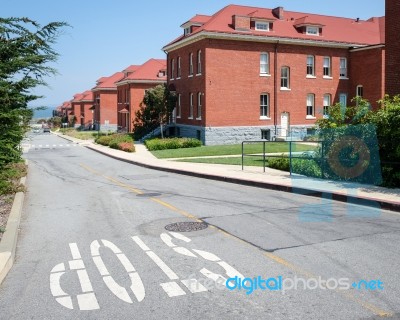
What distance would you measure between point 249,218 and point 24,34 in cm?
742

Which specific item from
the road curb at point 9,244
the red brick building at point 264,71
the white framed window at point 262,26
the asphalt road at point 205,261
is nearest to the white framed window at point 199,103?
the red brick building at point 264,71

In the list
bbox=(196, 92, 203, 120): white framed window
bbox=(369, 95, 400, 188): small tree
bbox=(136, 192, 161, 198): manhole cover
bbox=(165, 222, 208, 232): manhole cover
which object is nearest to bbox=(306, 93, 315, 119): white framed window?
bbox=(196, 92, 203, 120): white framed window

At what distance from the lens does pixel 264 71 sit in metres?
37.6

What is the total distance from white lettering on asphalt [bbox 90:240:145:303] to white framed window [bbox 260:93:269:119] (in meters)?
31.0

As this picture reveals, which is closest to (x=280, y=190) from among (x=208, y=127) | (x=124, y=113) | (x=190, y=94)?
(x=208, y=127)

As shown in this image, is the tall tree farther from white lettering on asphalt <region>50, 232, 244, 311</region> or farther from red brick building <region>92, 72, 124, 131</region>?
red brick building <region>92, 72, 124, 131</region>

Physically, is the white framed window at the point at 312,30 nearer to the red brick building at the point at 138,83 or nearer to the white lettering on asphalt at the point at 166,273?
the red brick building at the point at 138,83

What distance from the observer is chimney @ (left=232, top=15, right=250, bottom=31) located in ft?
118

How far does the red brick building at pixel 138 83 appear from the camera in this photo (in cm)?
5660

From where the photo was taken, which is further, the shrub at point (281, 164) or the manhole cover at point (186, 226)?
the shrub at point (281, 164)

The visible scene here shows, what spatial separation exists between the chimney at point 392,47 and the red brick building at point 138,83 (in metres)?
38.6

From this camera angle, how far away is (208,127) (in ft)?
116

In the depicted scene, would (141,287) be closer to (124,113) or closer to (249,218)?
(249,218)

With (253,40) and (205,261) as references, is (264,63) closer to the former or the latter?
(253,40)
